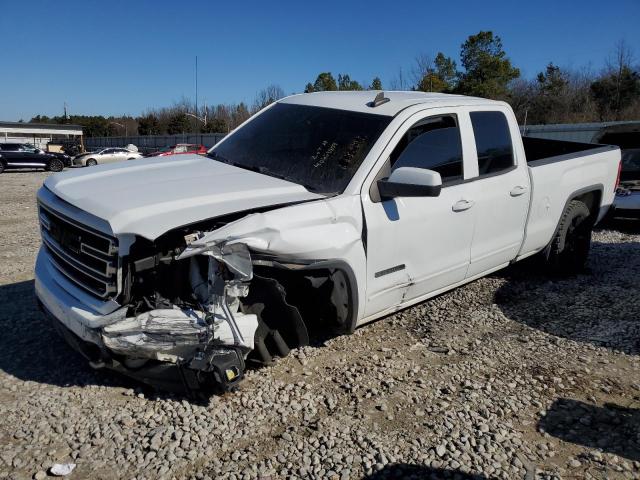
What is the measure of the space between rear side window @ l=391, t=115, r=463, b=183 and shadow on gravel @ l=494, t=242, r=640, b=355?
1.64 m

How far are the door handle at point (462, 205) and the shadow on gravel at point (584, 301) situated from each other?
132cm

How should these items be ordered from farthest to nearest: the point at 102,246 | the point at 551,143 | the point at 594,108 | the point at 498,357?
1. the point at 594,108
2. the point at 551,143
3. the point at 498,357
4. the point at 102,246

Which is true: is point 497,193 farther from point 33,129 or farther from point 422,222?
point 33,129

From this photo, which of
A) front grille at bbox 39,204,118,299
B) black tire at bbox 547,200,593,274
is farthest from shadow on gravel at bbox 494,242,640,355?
front grille at bbox 39,204,118,299

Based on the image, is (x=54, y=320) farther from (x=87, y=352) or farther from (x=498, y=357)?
(x=498, y=357)

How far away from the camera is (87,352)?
291cm

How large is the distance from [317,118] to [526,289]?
9.99 feet

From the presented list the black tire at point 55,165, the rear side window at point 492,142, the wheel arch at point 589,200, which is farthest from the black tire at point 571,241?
the black tire at point 55,165

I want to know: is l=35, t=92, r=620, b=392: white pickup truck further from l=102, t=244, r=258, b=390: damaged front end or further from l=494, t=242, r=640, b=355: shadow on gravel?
l=494, t=242, r=640, b=355: shadow on gravel

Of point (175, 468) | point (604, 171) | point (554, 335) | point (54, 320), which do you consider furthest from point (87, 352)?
point (604, 171)

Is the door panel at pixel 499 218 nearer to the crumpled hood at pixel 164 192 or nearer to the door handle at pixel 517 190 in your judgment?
the door handle at pixel 517 190

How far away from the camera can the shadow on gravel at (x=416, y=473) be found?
8.25ft

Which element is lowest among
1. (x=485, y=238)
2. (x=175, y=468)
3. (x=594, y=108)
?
(x=175, y=468)

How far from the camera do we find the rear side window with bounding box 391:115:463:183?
12.1ft
